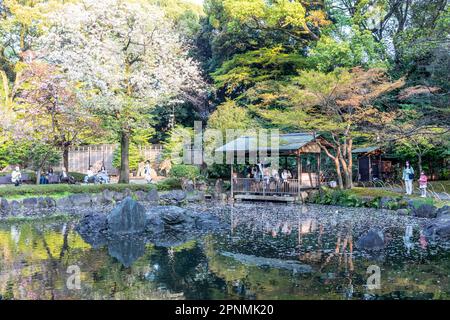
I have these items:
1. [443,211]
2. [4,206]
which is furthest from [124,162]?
[443,211]

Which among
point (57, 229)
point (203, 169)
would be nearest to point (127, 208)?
point (57, 229)

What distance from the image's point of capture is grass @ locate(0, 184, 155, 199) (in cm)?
1755

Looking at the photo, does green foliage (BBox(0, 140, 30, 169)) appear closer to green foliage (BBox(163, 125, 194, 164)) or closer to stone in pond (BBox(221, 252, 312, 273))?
green foliage (BBox(163, 125, 194, 164))

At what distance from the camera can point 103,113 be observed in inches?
854

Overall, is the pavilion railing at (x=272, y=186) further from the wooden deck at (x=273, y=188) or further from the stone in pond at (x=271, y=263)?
the stone in pond at (x=271, y=263)

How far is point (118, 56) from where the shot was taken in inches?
848

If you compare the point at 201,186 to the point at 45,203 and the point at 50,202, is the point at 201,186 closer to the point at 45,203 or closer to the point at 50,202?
the point at 50,202

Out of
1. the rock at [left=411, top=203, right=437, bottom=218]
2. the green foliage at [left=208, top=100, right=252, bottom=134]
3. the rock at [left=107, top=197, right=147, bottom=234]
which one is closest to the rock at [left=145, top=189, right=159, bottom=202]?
the green foliage at [left=208, top=100, right=252, bottom=134]

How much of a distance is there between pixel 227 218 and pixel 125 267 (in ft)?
22.9

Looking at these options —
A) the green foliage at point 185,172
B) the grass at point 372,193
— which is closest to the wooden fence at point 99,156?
the green foliage at point 185,172

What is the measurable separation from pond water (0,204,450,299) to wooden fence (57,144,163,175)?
1674 cm

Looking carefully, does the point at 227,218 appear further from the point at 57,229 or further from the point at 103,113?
the point at 103,113

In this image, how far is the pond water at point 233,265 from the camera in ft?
21.3

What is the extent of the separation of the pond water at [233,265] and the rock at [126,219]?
3.85 feet
